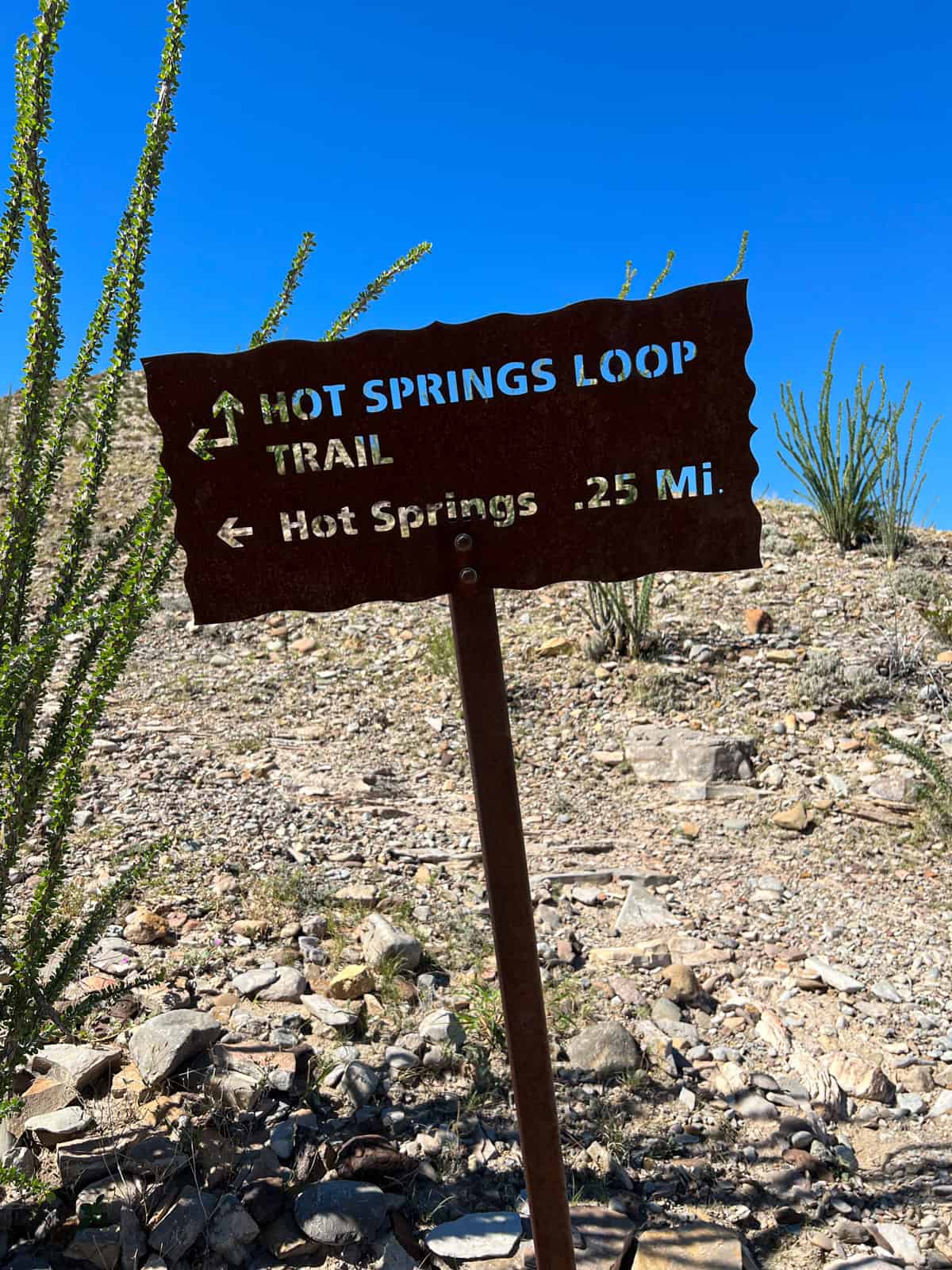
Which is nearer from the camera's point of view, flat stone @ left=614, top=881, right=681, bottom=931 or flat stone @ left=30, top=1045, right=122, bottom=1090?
flat stone @ left=30, top=1045, right=122, bottom=1090

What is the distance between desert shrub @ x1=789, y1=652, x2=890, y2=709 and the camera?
21.0 feet

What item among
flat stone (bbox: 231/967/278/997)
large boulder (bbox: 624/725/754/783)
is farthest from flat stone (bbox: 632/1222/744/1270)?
large boulder (bbox: 624/725/754/783)

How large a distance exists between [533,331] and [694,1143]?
250 cm

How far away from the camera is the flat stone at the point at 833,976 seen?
405cm

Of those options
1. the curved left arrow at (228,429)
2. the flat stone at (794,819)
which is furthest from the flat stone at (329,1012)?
the flat stone at (794,819)

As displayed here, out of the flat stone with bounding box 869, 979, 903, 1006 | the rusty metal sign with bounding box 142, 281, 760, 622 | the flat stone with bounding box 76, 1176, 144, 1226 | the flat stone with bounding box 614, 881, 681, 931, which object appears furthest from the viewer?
the flat stone with bounding box 614, 881, 681, 931

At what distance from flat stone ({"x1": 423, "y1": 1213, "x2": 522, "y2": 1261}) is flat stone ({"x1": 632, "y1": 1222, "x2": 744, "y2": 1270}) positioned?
1.11 ft

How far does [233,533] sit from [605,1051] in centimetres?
225

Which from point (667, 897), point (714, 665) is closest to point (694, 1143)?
point (667, 897)

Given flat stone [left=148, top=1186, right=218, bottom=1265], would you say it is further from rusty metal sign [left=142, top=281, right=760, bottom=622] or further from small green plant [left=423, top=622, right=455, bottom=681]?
small green plant [left=423, top=622, right=455, bottom=681]

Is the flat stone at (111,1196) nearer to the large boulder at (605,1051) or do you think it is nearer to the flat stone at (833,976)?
the large boulder at (605,1051)

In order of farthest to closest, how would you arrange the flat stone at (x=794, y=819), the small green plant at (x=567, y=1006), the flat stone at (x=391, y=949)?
1. the flat stone at (x=794, y=819)
2. the flat stone at (x=391, y=949)
3. the small green plant at (x=567, y=1006)

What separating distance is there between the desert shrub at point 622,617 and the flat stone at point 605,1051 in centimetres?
387

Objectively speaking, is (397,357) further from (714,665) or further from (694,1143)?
(714,665)
